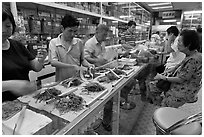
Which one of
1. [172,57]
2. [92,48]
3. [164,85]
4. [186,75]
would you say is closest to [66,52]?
[92,48]

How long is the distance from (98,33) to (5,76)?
1456 millimetres

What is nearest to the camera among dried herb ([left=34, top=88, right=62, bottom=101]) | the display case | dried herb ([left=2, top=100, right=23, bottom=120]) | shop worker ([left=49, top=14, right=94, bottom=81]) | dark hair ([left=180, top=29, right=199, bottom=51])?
dried herb ([left=2, top=100, right=23, bottom=120])

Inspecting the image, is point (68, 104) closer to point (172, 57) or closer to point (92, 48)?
point (92, 48)

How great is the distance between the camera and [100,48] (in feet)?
8.29

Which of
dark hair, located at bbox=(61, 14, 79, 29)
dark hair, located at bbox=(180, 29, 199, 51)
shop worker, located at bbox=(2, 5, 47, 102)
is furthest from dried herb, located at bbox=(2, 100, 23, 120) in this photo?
dark hair, located at bbox=(180, 29, 199, 51)

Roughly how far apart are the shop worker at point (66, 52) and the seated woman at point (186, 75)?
1114 mm

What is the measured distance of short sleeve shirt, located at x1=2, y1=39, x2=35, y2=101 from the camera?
4.23 feet

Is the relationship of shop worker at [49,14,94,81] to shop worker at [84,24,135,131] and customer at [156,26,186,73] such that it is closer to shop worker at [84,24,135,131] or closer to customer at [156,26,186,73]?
shop worker at [84,24,135,131]

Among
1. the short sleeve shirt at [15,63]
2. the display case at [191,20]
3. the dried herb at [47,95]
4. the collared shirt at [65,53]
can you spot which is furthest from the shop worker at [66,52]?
the display case at [191,20]

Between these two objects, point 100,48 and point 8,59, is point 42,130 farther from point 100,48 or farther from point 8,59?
point 100,48

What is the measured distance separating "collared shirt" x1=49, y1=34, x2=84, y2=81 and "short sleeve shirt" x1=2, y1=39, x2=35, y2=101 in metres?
0.50

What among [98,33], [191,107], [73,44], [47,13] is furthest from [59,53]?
[191,107]

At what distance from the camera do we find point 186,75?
1613 millimetres

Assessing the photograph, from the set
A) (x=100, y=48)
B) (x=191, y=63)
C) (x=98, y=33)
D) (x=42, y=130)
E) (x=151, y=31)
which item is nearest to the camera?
(x=42, y=130)
